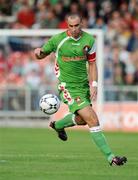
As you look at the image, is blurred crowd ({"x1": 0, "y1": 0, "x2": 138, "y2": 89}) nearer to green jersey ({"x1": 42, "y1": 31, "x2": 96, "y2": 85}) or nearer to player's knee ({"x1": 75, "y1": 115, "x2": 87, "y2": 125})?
player's knee ({"x1": 75, "y1": 115, "x2": 87, "y2": 125})

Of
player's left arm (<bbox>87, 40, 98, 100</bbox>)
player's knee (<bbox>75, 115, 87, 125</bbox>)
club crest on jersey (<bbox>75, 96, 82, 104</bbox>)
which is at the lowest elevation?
player's knee (<bbox>75, 115, 87, 125</bbox>)

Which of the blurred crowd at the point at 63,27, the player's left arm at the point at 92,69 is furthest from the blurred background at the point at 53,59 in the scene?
the player's left arm at the point at 92,69

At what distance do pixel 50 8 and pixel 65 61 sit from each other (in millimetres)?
16153

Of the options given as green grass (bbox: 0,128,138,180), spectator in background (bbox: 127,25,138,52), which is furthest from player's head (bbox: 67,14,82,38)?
spectator in background (bbox: 127,25,138,52)

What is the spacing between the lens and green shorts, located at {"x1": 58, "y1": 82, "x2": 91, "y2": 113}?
14.0m

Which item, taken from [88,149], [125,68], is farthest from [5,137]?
[125,68]

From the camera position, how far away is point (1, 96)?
2688 cm

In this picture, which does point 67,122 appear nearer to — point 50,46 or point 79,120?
point 79,120

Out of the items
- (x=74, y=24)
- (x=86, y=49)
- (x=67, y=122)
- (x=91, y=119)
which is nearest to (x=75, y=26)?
(x=74, y=24)

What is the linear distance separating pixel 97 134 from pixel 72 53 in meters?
1.51

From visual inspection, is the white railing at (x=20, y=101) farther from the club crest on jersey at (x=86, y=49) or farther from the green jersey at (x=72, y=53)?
the club crest on jersey at (x=86, y=49)

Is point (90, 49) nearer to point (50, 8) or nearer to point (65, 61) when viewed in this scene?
point (65, 61)

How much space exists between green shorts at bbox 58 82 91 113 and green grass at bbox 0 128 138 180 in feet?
3.04

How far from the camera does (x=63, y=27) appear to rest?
28.9 m
